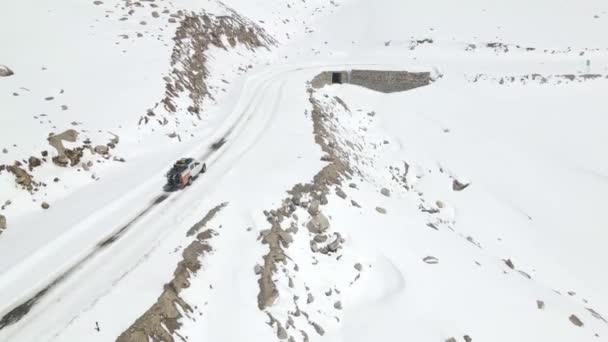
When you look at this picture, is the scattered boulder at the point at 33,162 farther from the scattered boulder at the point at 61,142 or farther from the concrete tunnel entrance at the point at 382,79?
the concrete tunnel entrance at the point at 382,79

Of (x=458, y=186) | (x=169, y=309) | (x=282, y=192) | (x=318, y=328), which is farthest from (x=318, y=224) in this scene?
(x=458, y=186)

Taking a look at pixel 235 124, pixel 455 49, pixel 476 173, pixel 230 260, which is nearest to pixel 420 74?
pixel 455 49

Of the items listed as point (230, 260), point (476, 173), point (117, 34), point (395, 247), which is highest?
point (117, 34)

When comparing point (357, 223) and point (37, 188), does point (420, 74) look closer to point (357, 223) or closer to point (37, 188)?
point (357, 223)

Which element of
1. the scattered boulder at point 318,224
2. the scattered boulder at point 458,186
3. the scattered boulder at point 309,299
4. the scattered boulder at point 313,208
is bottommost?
the scattered boulder at point 458,186

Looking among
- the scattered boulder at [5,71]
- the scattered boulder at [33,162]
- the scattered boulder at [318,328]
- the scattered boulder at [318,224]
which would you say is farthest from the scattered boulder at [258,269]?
the scattered boulder at [5,71]

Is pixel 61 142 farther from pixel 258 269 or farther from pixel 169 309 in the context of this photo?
pixel 169 309
